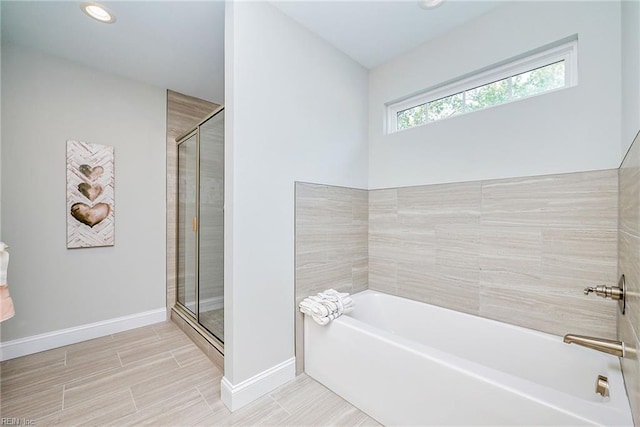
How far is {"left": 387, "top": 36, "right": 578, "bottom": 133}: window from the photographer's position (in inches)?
65.9

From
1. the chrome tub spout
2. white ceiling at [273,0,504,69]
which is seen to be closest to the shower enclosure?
white ceiling at [273,0,504,69]

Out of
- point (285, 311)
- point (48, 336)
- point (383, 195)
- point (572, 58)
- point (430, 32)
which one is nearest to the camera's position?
point (572, 58)

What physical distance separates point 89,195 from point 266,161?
1893mm

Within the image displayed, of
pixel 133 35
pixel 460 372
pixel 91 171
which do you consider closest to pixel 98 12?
pixel 133 35

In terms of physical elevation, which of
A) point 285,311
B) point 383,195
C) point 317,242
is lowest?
point 285,311

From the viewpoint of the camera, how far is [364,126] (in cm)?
257

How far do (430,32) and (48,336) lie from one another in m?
4.01

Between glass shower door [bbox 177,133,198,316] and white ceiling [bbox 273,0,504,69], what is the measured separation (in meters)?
1.57

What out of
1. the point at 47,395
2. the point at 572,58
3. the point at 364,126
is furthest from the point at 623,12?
the point at 47,395

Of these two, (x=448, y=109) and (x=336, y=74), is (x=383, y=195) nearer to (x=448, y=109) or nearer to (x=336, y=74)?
(x=448, y=109)

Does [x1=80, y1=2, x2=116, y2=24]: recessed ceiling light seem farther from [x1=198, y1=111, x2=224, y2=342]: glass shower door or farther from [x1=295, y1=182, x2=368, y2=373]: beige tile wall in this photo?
[x1=295, y1=182, x2=368, y2=373]: beige tile wall

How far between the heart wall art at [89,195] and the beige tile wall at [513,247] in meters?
2.63

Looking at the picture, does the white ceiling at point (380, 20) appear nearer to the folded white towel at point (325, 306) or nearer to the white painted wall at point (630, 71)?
the white painted wall at point (630, 71)

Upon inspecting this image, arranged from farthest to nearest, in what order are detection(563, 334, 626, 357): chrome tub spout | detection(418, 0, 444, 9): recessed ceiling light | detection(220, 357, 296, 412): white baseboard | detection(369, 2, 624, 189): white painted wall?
detection(418, 0, 444, 9): recessed ceiling light, detection(220, 357, 296, 412): white baseboard, detection(369, 2, 624, 189): white painted wall, detection(563, 334, 626, 357): chrome tub spout
